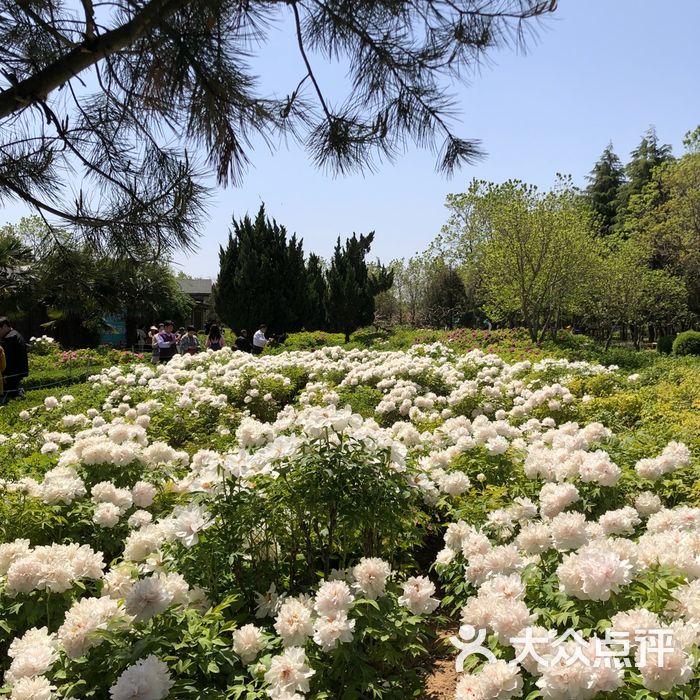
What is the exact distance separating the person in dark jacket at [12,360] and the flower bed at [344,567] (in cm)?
543

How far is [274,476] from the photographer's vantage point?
2.45 m

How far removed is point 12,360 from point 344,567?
313 inches

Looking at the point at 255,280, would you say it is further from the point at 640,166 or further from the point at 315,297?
the point at 640,166

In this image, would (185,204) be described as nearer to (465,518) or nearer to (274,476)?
(274,476)

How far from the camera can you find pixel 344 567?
2.67 m

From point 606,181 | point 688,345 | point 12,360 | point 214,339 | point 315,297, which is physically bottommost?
point 688,345

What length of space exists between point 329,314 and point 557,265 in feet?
37.6

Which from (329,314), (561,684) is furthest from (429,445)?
(329,314)

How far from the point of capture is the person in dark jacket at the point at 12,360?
8516 millimetres

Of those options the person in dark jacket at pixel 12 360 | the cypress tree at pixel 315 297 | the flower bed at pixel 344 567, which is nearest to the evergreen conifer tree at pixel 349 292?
the cypress tree at pixel 315 297

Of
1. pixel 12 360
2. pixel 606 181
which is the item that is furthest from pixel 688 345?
pixel 606 181

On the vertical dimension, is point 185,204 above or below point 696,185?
below

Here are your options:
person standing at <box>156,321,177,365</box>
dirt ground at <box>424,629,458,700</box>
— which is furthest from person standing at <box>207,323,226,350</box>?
dirt ground at <box>424,629,458,700</box>

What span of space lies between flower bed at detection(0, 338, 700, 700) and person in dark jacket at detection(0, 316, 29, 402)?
5.43 m
